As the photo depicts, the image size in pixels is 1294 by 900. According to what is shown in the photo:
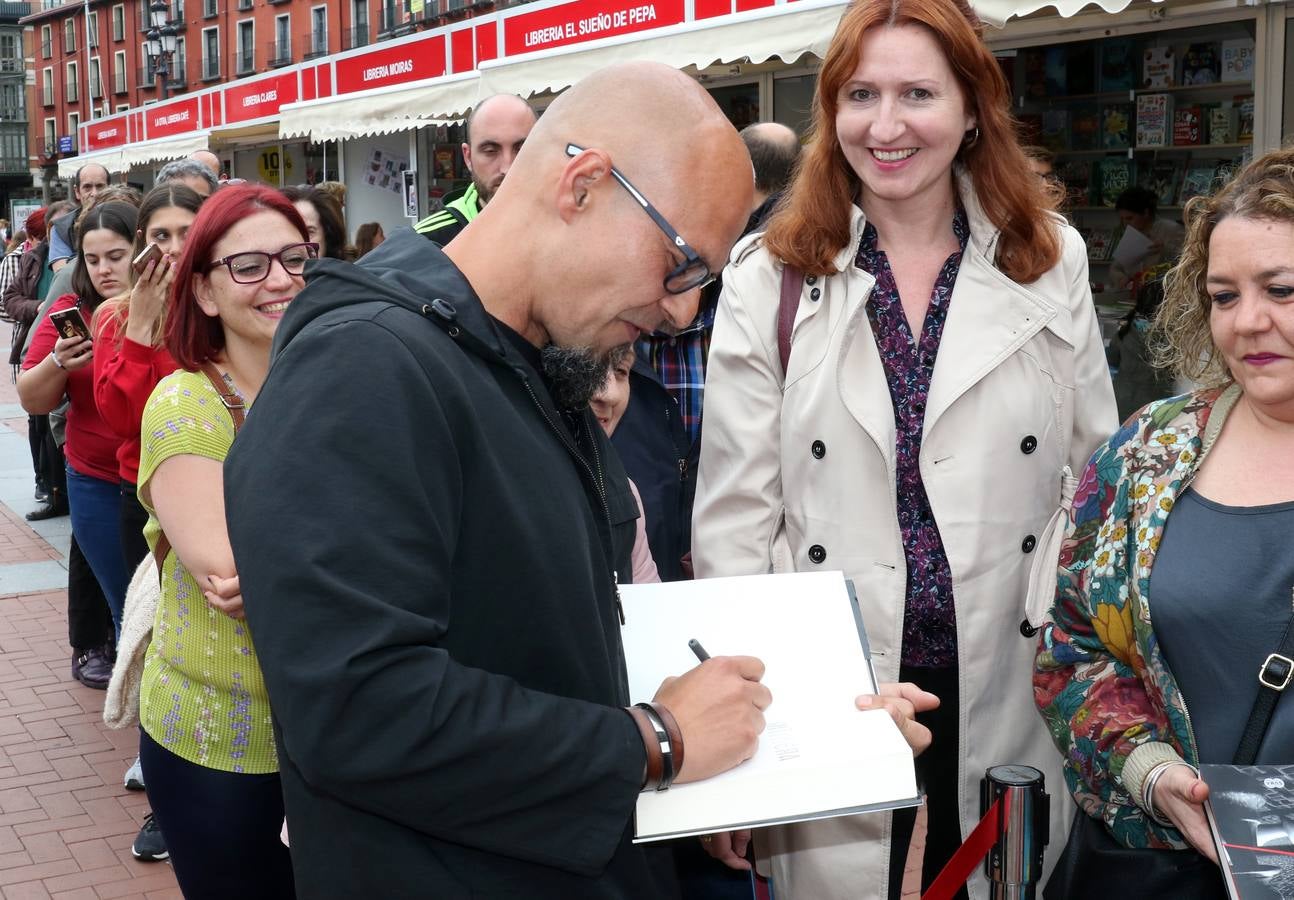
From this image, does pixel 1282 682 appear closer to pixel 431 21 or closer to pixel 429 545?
pixel 429 545

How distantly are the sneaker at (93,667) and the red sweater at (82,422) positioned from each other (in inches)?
47.8

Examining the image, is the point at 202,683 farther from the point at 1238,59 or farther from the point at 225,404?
the point at 1238,59

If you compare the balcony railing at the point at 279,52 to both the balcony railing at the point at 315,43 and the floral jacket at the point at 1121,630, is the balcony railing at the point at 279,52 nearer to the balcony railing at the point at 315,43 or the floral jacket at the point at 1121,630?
the balcony railing at the point at 315,43

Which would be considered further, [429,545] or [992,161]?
[992,161]

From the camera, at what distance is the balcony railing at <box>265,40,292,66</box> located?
151 ft

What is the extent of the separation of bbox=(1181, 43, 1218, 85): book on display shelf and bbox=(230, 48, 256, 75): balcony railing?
46166 mm

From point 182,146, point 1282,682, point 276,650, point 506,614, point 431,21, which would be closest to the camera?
point 276,650

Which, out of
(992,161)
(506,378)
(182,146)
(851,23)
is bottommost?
(506,378)

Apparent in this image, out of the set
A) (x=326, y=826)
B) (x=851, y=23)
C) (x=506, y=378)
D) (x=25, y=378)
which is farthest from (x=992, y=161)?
(x=25, y=378)

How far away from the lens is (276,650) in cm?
125

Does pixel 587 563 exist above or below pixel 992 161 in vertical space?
below

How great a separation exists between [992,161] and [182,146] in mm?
17127

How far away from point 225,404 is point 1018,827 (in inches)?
68.1

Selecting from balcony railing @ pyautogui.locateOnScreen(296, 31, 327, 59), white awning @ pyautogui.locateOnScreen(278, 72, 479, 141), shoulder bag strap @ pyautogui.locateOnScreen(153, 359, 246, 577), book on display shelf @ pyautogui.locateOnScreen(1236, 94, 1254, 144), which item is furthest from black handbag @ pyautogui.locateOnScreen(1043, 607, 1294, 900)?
balcony railing @ pyautogui.locateOnScreen(296, 31, 327, 59)
